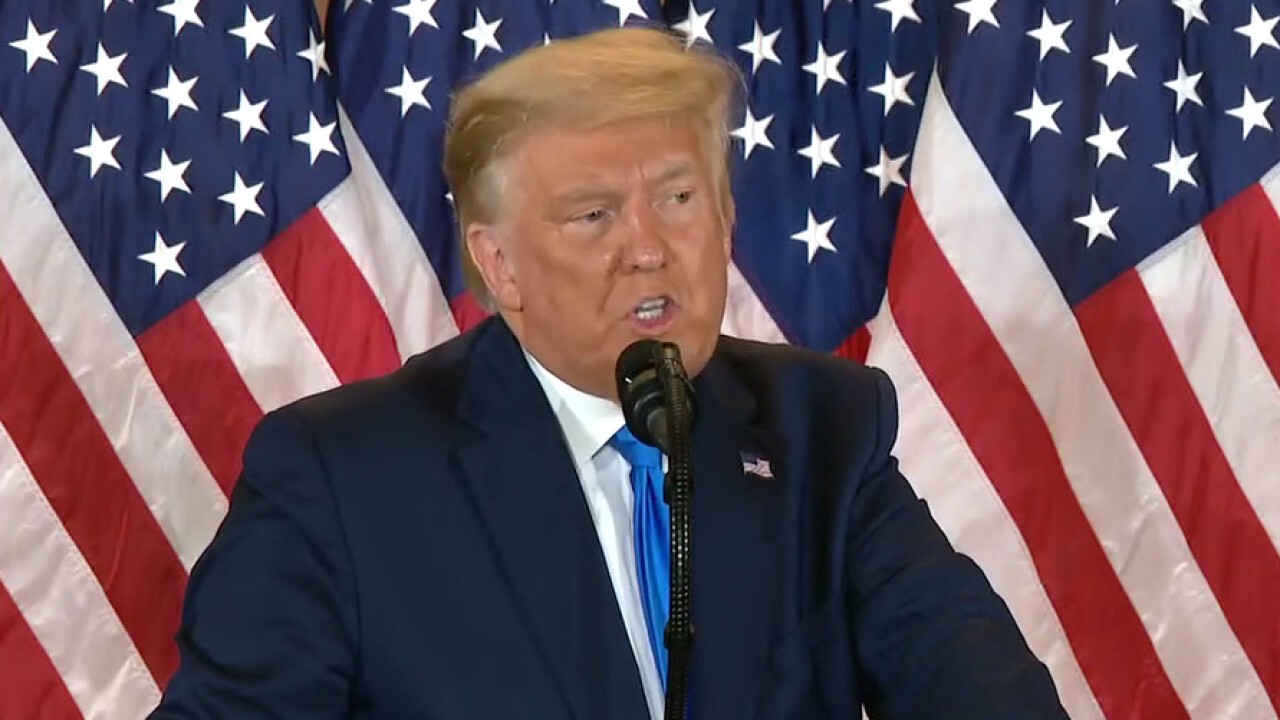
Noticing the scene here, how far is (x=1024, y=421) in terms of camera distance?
3.05 metres

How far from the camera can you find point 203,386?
305cm

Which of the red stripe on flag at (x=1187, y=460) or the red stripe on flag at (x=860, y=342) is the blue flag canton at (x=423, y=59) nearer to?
the red stripe on flag at (x=860, y=342)

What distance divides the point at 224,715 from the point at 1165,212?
1.81 m

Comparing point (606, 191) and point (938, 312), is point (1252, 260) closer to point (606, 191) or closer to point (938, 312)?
point (938, 312)

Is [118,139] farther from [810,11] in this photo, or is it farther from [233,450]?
[810,11]

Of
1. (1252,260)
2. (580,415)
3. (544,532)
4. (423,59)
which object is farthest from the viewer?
(423,59)

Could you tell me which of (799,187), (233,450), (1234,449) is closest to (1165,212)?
(1234,449)

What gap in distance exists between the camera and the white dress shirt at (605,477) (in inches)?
77.7

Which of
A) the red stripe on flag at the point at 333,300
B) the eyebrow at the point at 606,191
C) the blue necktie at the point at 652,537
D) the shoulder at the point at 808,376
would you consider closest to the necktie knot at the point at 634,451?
the blue necktie at the point at 652,537

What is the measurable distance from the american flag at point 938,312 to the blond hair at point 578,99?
1.07m

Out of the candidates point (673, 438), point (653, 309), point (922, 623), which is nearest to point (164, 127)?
point (653, 309)

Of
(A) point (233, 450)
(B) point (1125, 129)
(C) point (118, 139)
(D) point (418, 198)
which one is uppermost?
(C) point (118, 139)

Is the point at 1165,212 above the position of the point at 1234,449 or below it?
above

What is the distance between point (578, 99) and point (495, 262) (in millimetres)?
217
